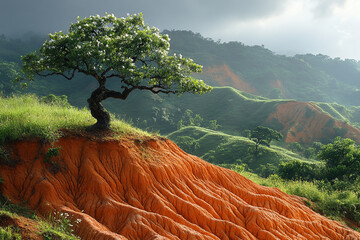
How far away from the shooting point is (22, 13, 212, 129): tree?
32.7 ft

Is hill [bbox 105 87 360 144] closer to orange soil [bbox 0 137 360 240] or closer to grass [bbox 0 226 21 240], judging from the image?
orange soil [bbox 0 137 360 240]

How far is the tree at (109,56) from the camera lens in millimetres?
9961

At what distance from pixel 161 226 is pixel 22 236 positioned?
13.4 feet

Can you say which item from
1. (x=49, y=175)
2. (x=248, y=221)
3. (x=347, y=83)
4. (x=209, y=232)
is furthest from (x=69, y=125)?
(x=347, y=83)

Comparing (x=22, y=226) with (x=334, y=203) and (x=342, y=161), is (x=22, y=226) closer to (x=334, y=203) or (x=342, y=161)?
(x=334, y=203)

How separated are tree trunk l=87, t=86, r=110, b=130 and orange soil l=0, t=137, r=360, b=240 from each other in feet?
3.07

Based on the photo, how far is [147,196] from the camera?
32.2 feet

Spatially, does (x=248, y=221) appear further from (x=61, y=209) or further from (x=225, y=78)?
(x=225, y=78)

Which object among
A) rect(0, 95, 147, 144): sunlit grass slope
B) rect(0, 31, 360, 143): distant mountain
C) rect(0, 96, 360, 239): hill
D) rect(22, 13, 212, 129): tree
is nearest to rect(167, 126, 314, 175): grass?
rect(0, 31, 360, 143): distant mountain

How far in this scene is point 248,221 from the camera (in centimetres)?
1073

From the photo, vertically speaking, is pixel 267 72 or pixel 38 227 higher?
pixel 267 72

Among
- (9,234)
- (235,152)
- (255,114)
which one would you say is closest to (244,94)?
(255,114)

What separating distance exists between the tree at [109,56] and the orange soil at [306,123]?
6970cm

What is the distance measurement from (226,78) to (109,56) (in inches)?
5577
